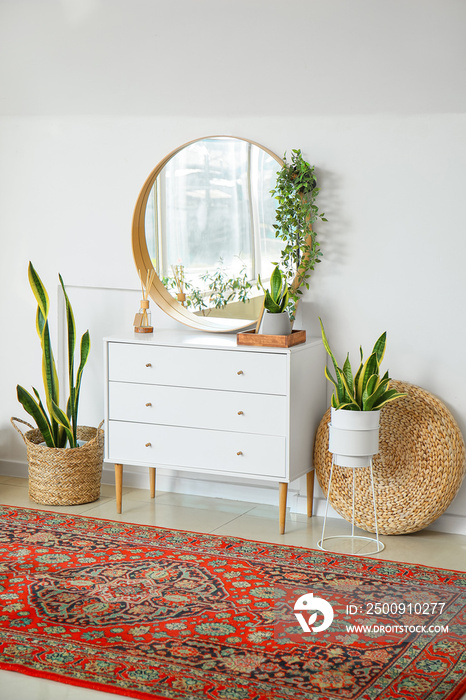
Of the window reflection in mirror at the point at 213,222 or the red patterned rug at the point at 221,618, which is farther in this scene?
the window reflection in mirror at the point at 213,222

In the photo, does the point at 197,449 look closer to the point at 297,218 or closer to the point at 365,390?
the point at 365,390

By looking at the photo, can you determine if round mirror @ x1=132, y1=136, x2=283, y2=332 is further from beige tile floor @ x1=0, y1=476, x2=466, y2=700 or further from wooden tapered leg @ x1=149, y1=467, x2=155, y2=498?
beige tile floor @ x1=0, y1=476, x2=466, y2=700

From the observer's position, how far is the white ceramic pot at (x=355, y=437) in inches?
138

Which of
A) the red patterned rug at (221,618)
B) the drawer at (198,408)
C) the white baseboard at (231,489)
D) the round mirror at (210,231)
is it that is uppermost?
the round mirror at (210,231)

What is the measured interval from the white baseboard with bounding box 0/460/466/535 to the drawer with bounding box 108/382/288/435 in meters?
0.56

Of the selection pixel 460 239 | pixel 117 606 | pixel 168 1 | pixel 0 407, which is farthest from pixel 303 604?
pixel 168 1

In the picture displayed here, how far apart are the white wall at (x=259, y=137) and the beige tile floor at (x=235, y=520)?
0.55 ft

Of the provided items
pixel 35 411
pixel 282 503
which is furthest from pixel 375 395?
pixel 35 411

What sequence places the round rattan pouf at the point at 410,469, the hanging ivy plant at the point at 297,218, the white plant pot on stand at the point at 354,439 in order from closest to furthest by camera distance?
1. the white plant pot on stand at the point at 354,439
2. the round rattan pouf at the point at 410,469
3. the hanging ivy plant at the point at 297,218

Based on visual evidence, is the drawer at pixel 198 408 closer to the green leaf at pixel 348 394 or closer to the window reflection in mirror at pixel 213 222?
the green leaf at pixel 348 394

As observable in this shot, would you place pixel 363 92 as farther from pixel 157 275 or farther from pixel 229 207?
pixel 157 275

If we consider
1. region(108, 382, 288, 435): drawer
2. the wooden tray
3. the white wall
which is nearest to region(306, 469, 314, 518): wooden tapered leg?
the white wall

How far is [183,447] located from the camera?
12.8 feet

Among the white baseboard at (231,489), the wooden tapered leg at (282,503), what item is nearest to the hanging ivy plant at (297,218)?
the wooden tapered leg at (282,503)
